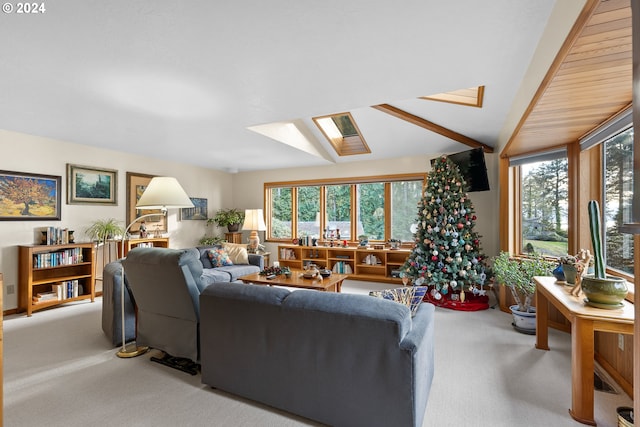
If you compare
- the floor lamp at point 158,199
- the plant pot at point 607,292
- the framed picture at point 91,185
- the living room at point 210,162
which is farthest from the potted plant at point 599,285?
the framed picture at point 91,185

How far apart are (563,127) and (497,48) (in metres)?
1.21

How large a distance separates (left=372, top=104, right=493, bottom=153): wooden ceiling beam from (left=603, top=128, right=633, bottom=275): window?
1997 millimetres

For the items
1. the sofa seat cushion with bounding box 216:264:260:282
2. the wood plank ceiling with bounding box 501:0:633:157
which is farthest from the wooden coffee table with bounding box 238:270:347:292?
the wood plank ceiling with bounding box 501:0:633:157

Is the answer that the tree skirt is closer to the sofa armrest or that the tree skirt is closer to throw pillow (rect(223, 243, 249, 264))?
the sofa armrest

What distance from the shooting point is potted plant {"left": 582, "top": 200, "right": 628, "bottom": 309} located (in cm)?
193

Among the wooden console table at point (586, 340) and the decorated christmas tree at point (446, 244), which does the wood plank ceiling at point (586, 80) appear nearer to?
the decorated christmas tree at point (446, 244)

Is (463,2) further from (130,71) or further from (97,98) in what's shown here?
(97,98)

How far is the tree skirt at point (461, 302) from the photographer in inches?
159

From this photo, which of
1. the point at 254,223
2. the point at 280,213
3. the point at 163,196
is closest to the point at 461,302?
the point at 163,196

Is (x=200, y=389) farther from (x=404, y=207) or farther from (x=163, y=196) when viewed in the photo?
(x=404, y=207)

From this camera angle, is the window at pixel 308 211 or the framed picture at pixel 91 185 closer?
the framed picture at pixel 91 185

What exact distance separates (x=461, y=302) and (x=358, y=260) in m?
2.31

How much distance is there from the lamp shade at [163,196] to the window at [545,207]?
4.04 meters

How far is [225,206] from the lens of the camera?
733cm
